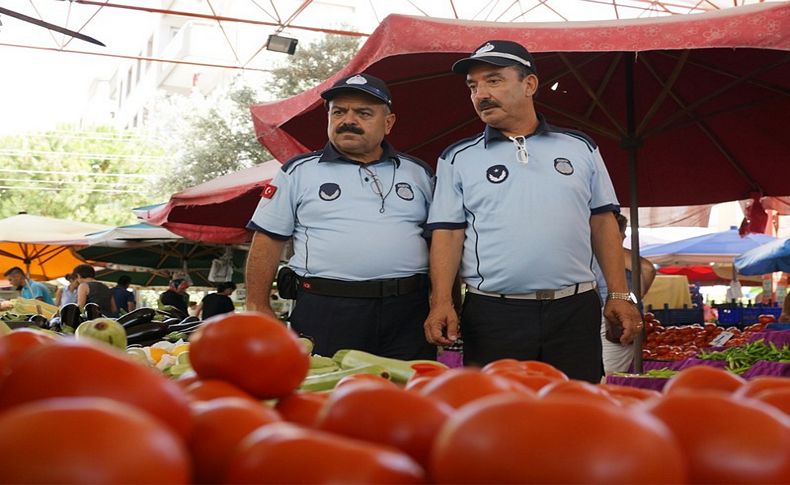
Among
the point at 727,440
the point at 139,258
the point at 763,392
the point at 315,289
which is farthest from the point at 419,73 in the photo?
the point at 139,258

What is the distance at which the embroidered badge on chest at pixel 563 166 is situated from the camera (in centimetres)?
364

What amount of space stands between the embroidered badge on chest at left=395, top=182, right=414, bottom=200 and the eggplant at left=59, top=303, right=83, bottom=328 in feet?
5.92

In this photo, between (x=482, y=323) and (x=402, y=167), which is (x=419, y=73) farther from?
(x=482, y=323)

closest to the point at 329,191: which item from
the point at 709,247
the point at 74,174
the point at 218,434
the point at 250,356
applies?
the point at 250,356

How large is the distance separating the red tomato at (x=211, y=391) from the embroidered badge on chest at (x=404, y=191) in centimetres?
283

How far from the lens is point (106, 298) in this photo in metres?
12.5

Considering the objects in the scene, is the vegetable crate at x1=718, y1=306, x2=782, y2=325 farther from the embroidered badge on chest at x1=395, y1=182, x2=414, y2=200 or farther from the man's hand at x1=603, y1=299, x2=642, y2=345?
the embroidered badge on chest at x1=395, y1=182, x2=414, y2=200

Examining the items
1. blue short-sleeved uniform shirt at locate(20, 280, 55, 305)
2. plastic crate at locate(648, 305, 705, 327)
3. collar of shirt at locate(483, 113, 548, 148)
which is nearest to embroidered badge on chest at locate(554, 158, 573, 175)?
collar of shirt at locate(483, 113, 548, 148)

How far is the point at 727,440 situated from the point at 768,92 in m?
5.48

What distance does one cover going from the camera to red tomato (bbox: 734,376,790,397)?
1.19 meters

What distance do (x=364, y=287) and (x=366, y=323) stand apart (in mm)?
153

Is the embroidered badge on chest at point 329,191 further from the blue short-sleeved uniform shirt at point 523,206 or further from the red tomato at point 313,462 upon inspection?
the red tomato at point 313,462

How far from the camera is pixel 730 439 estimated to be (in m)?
0.80

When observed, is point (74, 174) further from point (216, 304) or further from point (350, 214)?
point (350, 214)
